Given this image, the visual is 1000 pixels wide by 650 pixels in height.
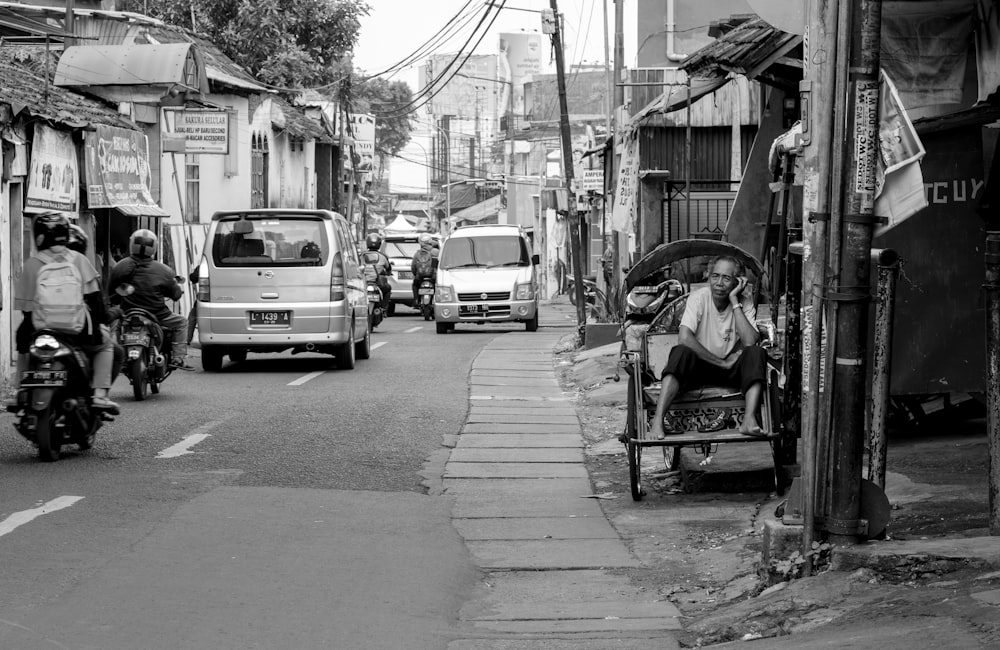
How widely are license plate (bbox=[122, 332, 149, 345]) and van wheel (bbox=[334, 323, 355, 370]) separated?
398 cm

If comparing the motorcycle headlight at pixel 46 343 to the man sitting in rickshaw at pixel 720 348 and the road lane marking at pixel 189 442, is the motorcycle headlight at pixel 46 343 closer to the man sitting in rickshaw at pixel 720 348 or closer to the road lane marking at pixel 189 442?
the road lane marking at pixel 189 442

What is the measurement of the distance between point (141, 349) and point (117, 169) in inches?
312

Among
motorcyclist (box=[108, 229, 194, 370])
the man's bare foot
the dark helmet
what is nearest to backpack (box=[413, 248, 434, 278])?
motorcyclist (box=[108, 229, 194, 370])

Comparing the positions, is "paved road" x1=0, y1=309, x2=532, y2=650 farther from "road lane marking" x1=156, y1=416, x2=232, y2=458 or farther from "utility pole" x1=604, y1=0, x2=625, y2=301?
"utility pole" x1=604, y1=0, x2=625, y2=301

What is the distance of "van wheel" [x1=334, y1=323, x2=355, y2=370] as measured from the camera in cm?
1766

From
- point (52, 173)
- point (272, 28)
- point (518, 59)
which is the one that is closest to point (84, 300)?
point (52, 173)

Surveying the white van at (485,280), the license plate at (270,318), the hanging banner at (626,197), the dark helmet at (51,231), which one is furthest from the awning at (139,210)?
the dark helmet at (51,231)

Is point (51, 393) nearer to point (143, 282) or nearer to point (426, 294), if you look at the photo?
point (143, 282)

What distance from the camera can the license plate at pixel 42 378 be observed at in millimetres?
9664

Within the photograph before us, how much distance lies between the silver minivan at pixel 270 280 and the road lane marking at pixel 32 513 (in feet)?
29.1

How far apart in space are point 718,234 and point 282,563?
59.2 feet

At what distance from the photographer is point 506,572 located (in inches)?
269

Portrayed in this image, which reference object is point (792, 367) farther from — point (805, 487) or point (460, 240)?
point (460, 240)

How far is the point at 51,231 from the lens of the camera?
10.1 m
